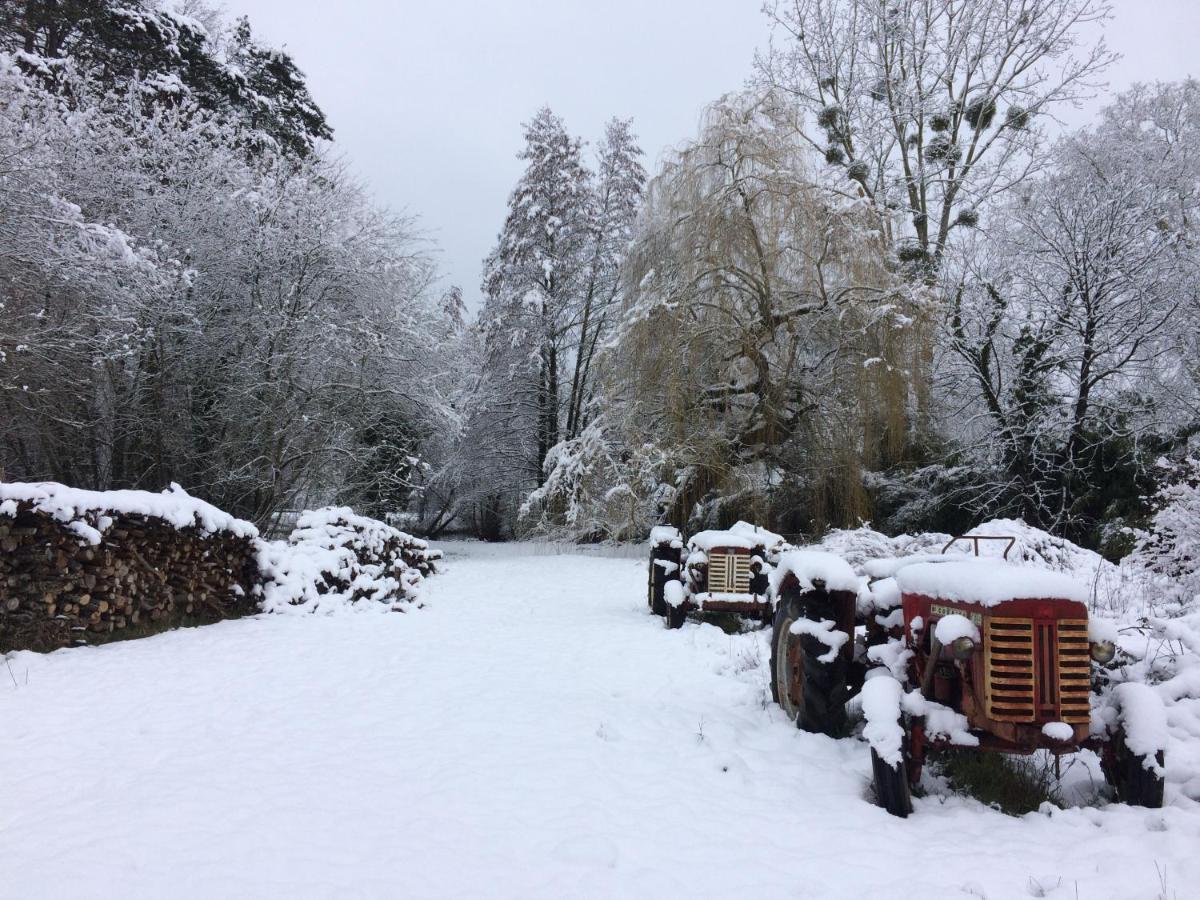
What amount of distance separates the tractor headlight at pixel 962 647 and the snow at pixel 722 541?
14.3 feet

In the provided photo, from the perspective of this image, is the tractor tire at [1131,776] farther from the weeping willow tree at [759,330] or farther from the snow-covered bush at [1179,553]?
the weeping willow tree at [759,330]

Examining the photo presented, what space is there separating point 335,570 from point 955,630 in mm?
7431

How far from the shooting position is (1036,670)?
280 centimetres

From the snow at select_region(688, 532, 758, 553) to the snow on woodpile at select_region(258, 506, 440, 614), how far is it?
3845 mm

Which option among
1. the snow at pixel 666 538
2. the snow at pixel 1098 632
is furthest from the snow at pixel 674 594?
the snow at pixel 1098 632

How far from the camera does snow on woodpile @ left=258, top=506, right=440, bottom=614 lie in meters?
8.05

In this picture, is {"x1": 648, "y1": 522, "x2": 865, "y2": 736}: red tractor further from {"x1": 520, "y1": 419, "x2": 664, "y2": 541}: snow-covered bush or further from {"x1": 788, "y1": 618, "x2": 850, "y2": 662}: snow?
{"x1": 520, "y1": 419, "x2": 664, "y2": 541}: snow-covered bush

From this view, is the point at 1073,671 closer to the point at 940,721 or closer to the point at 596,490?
the point at 940,721

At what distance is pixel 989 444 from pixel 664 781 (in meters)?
10.1

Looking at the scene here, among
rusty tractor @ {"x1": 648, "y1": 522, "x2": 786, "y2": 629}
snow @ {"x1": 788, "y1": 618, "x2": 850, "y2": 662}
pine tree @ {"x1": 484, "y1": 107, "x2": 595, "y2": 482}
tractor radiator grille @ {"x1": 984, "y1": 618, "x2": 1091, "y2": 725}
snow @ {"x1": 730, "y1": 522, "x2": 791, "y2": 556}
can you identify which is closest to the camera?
tractor radiator grille @ {"x1": 984, "y1": 618, "x2": 1091, "y2": 725}

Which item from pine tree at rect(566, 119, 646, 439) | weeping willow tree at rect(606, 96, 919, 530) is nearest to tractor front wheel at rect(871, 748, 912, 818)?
weeping willow tree at rect(606, 96, 919, 530)

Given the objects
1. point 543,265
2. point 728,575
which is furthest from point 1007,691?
point 543,265

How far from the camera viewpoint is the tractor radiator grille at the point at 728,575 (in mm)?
7211

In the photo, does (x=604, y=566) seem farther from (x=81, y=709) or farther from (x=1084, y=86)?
(x=1084, y=86)
